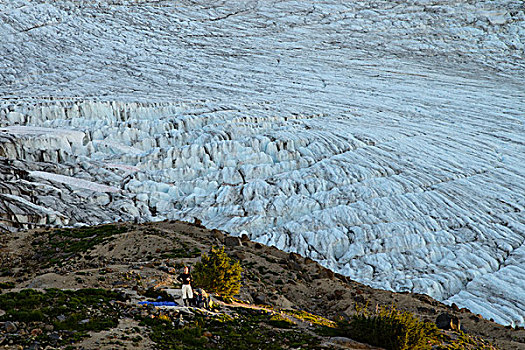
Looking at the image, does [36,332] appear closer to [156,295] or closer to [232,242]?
[156,295]

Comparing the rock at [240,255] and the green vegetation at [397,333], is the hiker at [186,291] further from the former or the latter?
the rock at [240,255]

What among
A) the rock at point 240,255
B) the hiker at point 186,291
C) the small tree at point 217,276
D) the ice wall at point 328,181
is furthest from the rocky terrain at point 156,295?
the ice wall at point 328,181

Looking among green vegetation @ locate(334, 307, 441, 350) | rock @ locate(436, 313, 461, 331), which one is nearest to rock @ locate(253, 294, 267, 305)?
green vegetation @ locate(334, 307, 441, 350)

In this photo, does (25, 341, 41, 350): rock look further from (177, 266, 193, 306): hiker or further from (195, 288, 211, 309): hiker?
(195, 288, 211, 309): hiker

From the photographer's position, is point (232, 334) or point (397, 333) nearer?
point (232, 334)

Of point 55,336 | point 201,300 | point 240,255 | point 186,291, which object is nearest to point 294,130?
point 240,255

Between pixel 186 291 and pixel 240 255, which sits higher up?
pixel 186 291
